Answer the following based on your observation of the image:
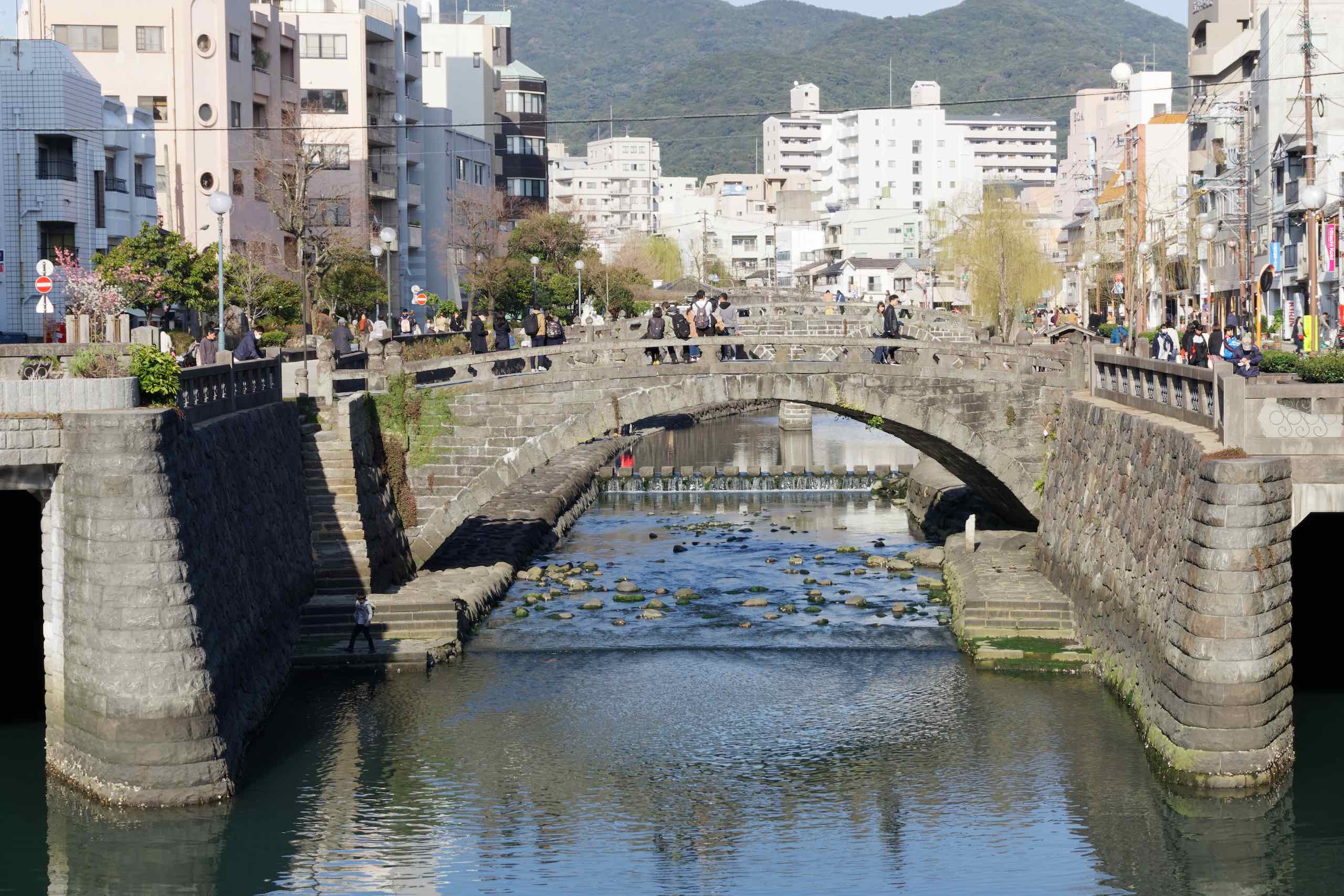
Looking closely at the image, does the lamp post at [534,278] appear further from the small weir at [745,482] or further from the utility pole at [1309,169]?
the utility pole at [1309,169]

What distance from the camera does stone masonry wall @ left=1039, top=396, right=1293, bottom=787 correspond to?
67.5ft

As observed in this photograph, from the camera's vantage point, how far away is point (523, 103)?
11444 centimetres

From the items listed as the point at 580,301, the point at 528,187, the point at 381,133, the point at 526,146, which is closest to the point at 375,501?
the point at 580,301

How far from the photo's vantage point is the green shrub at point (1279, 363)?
31.4 meters

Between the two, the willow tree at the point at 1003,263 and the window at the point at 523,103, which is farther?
the window at the point at 523,103

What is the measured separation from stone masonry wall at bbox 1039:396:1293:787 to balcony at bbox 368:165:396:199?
186ft

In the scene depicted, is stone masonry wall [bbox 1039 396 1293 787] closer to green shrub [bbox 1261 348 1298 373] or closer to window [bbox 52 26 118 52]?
green shrub [bbox 1261 348 1298 373]

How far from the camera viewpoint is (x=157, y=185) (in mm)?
61656

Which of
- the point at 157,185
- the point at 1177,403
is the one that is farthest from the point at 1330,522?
the point at 157,185

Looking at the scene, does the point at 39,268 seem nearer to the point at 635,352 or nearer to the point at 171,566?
the point at 635,352

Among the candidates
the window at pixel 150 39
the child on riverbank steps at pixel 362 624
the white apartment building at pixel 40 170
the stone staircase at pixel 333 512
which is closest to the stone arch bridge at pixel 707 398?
the stone staircase at pixel 333 512

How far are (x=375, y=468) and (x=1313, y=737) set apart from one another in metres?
19.6

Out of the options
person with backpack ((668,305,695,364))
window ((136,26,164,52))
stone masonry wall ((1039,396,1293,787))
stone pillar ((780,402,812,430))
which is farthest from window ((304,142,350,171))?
stone masonry wall ((1039,396,1293,787))

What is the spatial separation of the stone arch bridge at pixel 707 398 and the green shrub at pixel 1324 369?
712cm
